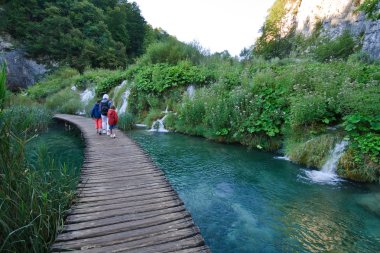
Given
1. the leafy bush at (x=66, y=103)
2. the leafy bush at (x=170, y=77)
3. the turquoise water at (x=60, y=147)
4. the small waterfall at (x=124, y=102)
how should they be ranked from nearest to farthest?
the turquoise water at (x=60, y=147) < the leafy bush at (x=170, y=77) < the small waterfall at (x=124, y=102) < the leafy bush at (x=66, y=103)

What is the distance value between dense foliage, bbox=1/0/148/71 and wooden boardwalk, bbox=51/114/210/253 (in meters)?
28.7

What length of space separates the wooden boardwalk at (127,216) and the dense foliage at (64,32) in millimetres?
28733

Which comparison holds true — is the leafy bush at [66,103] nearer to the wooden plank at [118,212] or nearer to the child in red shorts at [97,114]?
the child in red shorts at [97,114]

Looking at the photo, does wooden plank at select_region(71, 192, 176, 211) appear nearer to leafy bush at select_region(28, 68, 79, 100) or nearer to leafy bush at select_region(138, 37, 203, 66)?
leafy bush at select_region(138, 37, 203, 66)

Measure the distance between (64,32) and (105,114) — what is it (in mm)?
29102

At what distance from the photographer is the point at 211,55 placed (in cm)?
1781

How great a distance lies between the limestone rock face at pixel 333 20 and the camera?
1750 centimetres

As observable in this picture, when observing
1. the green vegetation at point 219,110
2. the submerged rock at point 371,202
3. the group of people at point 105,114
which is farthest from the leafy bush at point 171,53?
the submerged rock at point 371,202

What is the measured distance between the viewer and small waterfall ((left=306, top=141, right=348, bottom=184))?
6.71 m

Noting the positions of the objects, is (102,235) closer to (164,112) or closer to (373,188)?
(373,188)

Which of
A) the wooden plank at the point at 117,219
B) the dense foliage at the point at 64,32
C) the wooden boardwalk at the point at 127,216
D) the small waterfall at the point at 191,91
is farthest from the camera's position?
the dense foliage at the point at 64,32

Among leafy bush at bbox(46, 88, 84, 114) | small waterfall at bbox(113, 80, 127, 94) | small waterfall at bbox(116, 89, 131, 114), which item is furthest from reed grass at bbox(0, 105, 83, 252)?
leafy bush at bbox(46, 88, 84, 114)

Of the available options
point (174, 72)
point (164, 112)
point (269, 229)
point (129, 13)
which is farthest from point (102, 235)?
point (129, 13)

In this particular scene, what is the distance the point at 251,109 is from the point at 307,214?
17.7 feet
